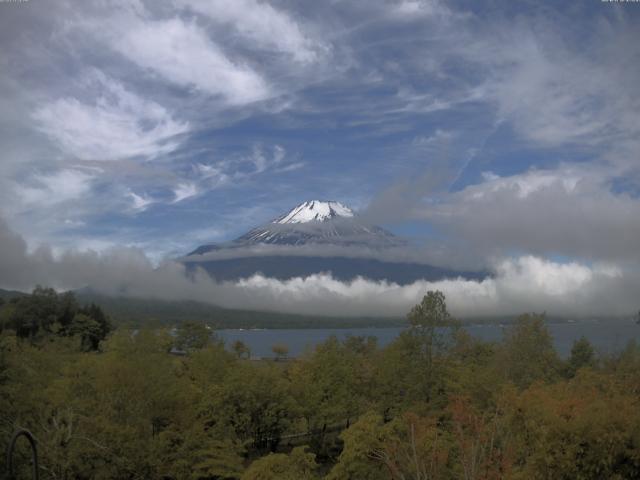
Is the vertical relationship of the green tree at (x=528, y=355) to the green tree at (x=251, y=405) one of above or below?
above

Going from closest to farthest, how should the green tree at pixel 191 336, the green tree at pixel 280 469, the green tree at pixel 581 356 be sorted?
the green tree at pixel 280 469, the green tree at pixel 581 356, the green tree at pixel 191 336

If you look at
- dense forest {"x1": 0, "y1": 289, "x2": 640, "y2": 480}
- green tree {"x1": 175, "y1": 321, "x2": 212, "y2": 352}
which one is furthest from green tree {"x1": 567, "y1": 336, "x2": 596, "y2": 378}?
green tree {"x1": 175, "y1": 321, "x2": 212, "y2": 352}

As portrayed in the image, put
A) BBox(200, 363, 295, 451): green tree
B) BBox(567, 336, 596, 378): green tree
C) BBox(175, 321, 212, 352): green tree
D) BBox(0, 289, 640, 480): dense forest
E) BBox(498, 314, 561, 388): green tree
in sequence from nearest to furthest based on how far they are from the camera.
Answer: BBox(0, 289, 640, 480): dense forest, BBox(200, 363, 295, 451): green tree, BBox(498, 314, 561, 388): green tree, BBox(567, 336, 596, 378): green tree, BBox(175, 321, 212, 352): green tree

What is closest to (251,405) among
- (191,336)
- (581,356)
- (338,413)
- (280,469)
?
(338,413)

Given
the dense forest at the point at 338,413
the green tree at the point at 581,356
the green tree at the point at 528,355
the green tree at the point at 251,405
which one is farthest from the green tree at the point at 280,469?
the green tree at the point at 581,356

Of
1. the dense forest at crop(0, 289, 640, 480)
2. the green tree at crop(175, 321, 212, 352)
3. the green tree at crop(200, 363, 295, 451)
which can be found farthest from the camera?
the green tree at crop(175, 321, 212, 352)

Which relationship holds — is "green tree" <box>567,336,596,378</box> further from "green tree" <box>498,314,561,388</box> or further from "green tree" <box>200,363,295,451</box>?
"green tree" <box>200,363,295,451</box>

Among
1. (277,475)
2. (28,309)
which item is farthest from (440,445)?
(28,309)

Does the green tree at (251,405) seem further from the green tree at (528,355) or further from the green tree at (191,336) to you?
the green tree at (191,336)

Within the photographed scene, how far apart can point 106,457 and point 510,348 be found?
2142 cm

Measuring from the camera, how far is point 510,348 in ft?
103

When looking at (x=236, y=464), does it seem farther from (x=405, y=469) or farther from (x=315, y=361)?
(x=315, y=361)

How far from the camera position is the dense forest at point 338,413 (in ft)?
45.8

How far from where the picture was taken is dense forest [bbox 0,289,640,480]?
1397 cm
